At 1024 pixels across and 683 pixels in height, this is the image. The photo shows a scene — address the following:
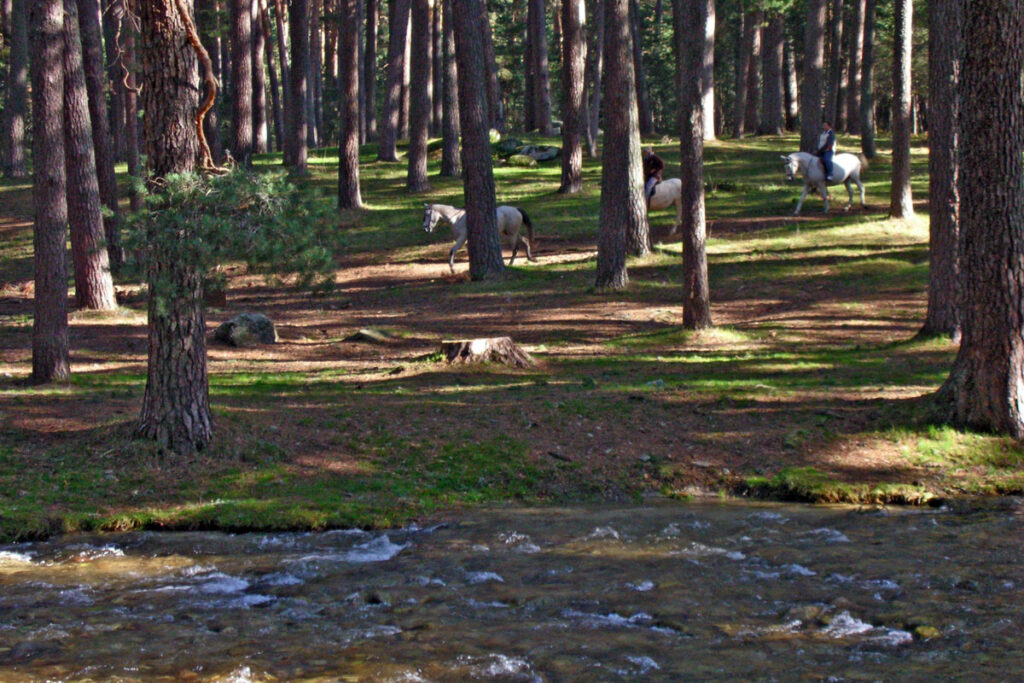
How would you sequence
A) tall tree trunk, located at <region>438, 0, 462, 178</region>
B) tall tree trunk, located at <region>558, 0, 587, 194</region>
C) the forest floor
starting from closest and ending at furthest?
the forest floor, tall tree trunk, located at <region>558, 0, 587, 194</region>, tall tree trunk, located at <region>438, 0, 462, 178</region>

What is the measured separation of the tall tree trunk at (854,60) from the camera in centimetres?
3778

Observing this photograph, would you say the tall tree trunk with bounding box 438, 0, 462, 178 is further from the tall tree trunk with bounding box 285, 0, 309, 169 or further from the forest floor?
the forest floor

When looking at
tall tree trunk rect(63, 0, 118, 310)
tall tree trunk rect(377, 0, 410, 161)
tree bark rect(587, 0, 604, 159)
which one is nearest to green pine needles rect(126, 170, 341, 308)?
Answer: tall tree trunk rect(63, 0, 118, 310)

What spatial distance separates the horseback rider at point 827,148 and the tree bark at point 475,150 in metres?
9.01

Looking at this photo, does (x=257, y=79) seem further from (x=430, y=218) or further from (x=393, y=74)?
(x=430, y=218)

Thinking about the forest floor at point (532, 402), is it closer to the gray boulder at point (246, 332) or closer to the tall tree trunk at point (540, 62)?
the gray boulder at point (246, 332)

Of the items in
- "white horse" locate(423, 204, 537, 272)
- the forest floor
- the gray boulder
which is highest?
"white horse" locate(423, 204, 537, 272)

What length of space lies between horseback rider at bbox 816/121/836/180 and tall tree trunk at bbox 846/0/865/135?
11341 millimetres

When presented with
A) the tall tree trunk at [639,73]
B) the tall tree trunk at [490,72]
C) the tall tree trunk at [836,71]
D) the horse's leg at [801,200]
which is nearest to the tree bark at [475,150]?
the tall tree trunk at [490,72]

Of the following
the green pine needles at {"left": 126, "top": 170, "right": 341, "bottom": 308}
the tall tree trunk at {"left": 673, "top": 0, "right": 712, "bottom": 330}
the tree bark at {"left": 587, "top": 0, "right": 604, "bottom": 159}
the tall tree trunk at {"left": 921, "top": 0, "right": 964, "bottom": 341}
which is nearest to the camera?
the green pine needles at {"left": 126, "top": 170, "right": 341, "bottom": 308}

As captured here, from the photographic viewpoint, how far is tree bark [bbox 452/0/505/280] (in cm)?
2216

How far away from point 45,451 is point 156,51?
14.3 ft

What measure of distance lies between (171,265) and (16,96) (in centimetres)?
3281

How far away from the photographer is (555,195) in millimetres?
31547
